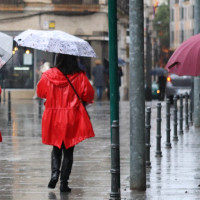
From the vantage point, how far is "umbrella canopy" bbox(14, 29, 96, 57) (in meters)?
10.6

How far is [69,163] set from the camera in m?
10.6

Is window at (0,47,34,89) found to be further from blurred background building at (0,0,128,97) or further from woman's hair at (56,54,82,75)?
woman's hair at (56,54,82,75)

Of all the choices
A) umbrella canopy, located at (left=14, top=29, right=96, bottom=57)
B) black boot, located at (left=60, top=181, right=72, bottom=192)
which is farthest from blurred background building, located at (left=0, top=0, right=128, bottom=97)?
black boot, located at (left=60, top=181, right=72, bottom=192)

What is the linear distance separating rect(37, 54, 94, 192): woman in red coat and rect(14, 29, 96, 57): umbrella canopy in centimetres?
12

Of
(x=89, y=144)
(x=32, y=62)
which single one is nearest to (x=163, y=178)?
(x=89, y=144)

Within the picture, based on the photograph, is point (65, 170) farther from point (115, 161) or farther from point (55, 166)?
point (115, 161)

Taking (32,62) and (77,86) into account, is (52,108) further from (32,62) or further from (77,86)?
(32,62)

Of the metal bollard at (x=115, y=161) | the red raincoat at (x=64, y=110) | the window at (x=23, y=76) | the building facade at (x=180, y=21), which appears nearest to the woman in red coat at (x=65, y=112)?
the red raincoat at (x=64, y=110)

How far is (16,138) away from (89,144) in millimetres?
2097

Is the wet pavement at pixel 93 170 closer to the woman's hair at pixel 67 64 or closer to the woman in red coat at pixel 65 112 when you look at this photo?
the woman in red coat at pixel 65 112

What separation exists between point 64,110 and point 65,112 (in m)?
0.03

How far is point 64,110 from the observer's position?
10555 millimetres

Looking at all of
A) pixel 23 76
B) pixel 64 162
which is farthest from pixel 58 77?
pixel 23 76

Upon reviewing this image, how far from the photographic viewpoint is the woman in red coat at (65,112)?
10.5 meters
